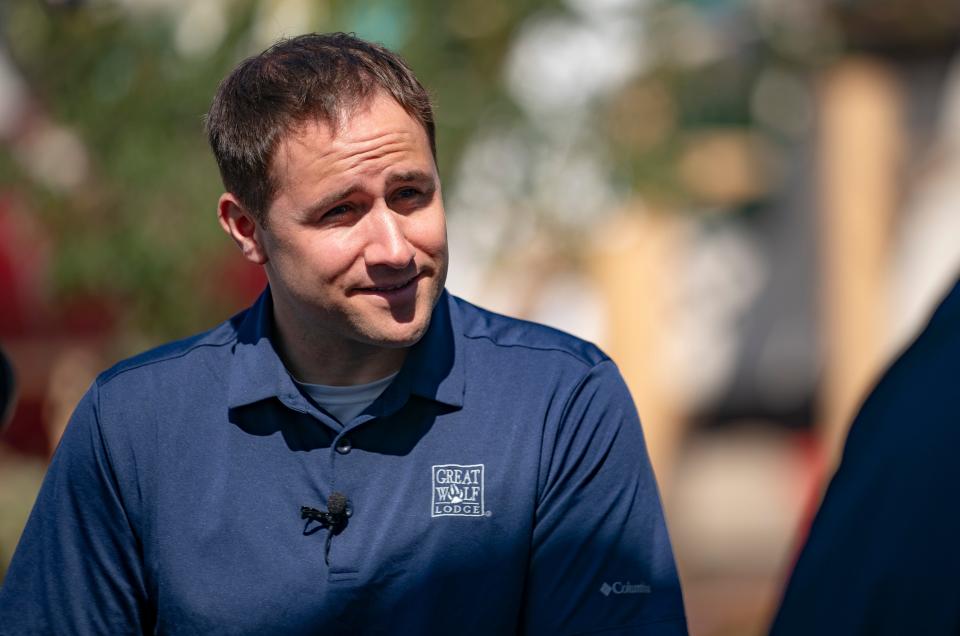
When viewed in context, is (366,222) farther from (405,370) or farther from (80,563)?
(80,563)

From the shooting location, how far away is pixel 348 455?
237cm

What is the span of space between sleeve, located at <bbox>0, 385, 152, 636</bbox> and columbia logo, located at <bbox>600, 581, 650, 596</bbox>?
2.77ft

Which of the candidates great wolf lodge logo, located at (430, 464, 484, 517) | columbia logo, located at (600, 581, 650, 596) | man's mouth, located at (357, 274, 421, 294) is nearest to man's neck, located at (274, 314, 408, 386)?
man's mouth, located at (357, 274, 421, 294)

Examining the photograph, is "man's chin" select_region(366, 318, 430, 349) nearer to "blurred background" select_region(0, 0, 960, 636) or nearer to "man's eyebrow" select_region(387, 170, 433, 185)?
"man's eyebrow" select_region(387, 170, 433, 185)

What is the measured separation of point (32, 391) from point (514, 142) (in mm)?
3480

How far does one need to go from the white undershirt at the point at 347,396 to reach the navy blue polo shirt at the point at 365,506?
0.05m

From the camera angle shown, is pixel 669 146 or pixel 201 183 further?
pixel 669 146

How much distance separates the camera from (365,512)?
231 centimetres

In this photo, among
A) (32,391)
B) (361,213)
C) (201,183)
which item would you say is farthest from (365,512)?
(32,391)

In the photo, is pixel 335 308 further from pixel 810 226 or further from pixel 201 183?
pixel 810 226

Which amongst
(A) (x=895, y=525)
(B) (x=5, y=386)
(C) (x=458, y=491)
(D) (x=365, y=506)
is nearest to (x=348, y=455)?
(D) (x=365, y=506)

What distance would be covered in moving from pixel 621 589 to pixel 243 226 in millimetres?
1006

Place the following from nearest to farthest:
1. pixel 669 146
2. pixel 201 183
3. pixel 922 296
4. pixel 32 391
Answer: pixel 201 183
pixel 669 146
pixel 32 391
pixel 922 296

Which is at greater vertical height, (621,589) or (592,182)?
(592,182)
